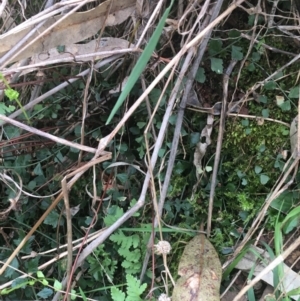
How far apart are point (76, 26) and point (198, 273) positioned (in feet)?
2.30

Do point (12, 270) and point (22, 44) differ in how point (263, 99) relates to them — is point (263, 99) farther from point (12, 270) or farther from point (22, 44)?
point (12, 270)

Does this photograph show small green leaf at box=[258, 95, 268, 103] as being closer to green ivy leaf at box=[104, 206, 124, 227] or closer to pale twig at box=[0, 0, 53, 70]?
green ivy leaf at box=[104, 206, 124, 227]

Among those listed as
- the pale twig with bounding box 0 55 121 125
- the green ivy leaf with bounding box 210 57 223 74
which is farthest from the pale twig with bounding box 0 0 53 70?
the green ivy leaf with bounding box 210 57 223 74

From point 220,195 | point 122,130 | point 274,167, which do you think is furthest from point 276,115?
point 122,130

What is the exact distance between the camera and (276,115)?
1139 millimetres

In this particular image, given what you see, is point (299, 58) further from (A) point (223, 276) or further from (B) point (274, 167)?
(A) point (223, 276)

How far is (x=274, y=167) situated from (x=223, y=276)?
315 millimetres

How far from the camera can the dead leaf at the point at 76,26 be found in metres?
1.06

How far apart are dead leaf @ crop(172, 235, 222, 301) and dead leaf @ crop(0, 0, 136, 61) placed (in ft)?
2.02

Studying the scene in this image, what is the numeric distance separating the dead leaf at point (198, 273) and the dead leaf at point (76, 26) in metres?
0.61

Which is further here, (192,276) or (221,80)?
(221,80)

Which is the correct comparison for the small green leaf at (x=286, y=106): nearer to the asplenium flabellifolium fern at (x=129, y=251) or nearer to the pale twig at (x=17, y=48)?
the asplenium flabellifolium fern at (x=129, y=251)

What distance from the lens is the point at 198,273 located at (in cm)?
106

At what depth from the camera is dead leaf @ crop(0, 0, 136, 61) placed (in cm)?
106
